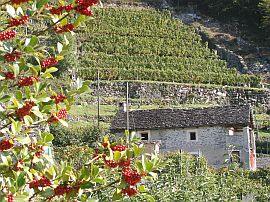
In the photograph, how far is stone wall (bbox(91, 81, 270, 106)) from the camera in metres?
45.3

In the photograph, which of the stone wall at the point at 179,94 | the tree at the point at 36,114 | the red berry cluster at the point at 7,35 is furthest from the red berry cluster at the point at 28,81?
the stone wall at the point at 179,94

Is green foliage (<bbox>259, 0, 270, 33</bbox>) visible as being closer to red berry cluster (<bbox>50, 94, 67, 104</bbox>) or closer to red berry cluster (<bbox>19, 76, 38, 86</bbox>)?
red berry cluster (<bbox>50, 94, 67, 104</bbox>)

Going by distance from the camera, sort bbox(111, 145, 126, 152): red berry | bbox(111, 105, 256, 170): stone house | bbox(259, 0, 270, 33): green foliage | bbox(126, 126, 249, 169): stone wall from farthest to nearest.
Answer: bbox(259, 0, 270, 33): green foliage, bbox(111, 105, 256, 170): stone house, bbox(126, 126, 249, 169): stone wall, bbox(111, 145, 126, 152): red berry

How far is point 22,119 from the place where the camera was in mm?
3004

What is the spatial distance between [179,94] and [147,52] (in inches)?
329

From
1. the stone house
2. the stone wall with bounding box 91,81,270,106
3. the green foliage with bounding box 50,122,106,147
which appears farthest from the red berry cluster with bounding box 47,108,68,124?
the stone wall with bounding box 91,81,270,106

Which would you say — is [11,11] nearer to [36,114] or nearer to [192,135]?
[36,114]

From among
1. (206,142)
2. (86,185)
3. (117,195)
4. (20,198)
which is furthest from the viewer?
(206,142)

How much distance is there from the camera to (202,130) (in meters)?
31.8

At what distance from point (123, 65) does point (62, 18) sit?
156 feet

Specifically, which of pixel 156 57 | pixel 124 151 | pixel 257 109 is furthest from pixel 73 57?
pixel 124 151

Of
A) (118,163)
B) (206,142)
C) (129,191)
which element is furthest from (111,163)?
(206,142)

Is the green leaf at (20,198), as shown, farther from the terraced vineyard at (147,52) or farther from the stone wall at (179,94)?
the terraced vineyard at (147,52)

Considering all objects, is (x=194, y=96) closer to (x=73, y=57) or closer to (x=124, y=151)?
(x=73, y=57)
